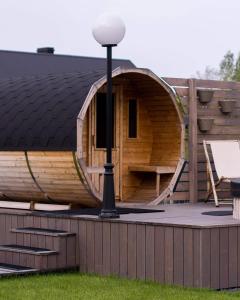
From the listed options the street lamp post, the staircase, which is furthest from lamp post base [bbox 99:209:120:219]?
the staircase

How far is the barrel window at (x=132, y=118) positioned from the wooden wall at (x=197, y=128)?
2.92ft

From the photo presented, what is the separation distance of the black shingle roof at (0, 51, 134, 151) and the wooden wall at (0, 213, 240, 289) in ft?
4.78

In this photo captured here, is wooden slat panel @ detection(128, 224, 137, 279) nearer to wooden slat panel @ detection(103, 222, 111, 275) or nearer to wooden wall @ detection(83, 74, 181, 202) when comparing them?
wooden slat panel @ detection(103, 222, 111, 275)

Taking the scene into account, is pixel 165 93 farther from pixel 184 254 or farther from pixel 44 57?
pixel 44 57

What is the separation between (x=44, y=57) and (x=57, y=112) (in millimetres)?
12087

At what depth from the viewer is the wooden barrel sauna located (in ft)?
40.0

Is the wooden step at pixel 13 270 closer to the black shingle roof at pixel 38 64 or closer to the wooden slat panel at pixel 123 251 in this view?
the wooden slat panel at pixel 123 251

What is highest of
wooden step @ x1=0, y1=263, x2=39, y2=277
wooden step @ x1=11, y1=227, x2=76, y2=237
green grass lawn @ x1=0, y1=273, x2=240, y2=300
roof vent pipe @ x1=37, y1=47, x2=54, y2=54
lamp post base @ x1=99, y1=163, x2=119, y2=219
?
roof vent pipe @ x1=37, y1=47, x2=54, y2=54

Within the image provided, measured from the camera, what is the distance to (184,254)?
32.6 feet

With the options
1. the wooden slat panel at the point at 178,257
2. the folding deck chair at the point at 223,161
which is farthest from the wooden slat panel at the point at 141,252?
the folding deck chair at the point at 223,161

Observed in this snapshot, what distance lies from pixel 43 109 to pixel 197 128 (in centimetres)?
253

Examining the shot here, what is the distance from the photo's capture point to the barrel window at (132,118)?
14.3m

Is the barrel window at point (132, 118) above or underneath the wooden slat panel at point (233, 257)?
above

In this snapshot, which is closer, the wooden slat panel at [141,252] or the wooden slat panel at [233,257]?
the wooden slat panel at [233,257]
